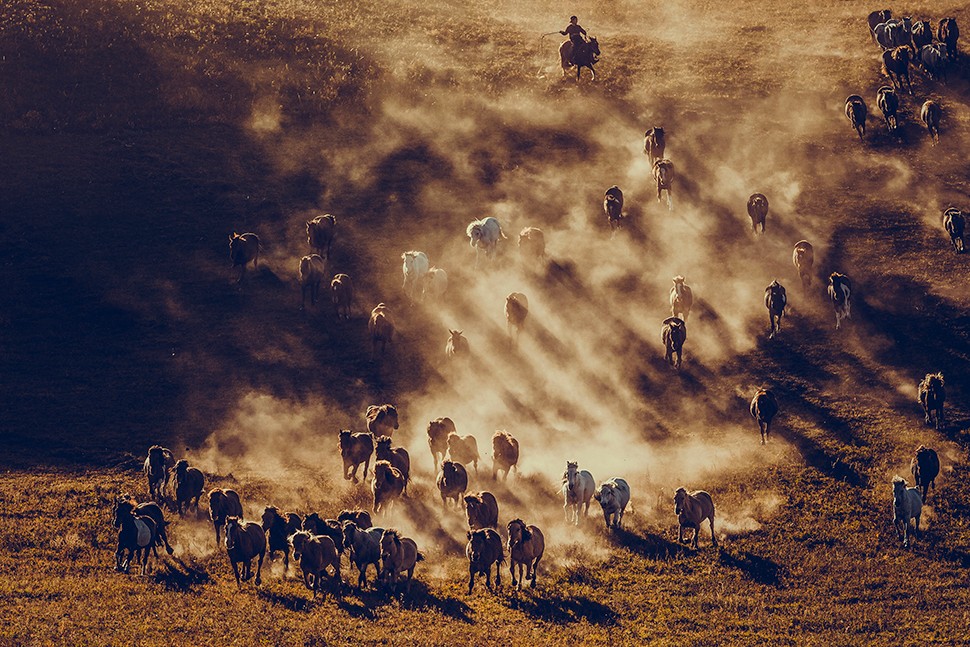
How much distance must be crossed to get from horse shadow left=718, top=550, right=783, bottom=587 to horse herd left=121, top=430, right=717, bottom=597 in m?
0.89

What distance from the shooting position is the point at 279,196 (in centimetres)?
5634

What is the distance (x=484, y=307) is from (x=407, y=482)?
12234 mm

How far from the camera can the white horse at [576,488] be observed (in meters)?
36.4

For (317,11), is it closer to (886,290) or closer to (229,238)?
(229,238)

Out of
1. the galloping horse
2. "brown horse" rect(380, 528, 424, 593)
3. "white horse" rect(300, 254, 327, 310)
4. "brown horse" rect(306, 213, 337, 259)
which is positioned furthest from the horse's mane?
the galloping horse

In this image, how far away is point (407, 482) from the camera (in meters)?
38.5

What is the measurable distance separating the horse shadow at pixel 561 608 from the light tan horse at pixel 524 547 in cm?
63

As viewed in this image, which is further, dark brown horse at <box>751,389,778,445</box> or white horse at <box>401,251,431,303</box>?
white horse at <box>401,251,431,303</box>

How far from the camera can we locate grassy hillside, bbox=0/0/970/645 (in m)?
32.9

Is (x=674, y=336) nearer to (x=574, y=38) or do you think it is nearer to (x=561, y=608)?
(x=561, y=608)

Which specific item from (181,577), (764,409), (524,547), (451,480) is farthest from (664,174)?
(181,577)

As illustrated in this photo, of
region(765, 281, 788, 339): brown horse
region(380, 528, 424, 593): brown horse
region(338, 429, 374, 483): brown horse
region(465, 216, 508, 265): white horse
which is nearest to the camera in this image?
region(380, 528, 424, 593): brown horse

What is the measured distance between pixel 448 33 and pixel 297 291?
2583 cm

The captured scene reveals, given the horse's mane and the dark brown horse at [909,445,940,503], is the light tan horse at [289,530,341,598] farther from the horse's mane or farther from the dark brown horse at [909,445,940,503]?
the dark brown horse at [909,445,940,503]
